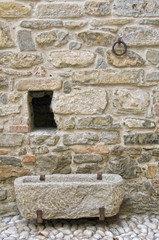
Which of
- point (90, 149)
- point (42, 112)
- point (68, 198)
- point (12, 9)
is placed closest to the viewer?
point (68, 198)

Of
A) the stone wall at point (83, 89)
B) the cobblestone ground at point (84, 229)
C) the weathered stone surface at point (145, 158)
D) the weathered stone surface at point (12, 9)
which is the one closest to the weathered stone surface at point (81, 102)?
the stone wall at point (83, 89)

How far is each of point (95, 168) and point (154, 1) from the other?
164 cm

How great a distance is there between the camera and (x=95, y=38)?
7.73 ft

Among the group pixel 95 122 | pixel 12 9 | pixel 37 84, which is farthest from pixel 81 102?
pixel 12 9

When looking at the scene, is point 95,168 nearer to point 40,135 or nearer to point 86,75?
point 40,135

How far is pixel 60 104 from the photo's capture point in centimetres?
238

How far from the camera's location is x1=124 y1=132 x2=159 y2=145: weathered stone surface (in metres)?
2.41

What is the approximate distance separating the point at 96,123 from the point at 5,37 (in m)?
1.15

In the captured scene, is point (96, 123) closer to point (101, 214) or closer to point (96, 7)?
point (101, 214)

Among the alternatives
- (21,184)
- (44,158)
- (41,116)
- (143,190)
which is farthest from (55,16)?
(143,190)

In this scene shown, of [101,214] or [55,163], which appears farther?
[55,163]

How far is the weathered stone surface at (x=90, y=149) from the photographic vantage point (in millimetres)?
2414

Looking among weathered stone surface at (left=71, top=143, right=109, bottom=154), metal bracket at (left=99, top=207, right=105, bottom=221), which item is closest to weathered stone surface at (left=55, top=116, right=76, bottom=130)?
weathered stone surface at (left=71, top=143, right=109, bottom=154)

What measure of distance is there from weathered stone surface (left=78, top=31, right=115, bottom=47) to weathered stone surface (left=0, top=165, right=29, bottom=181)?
1333mm
